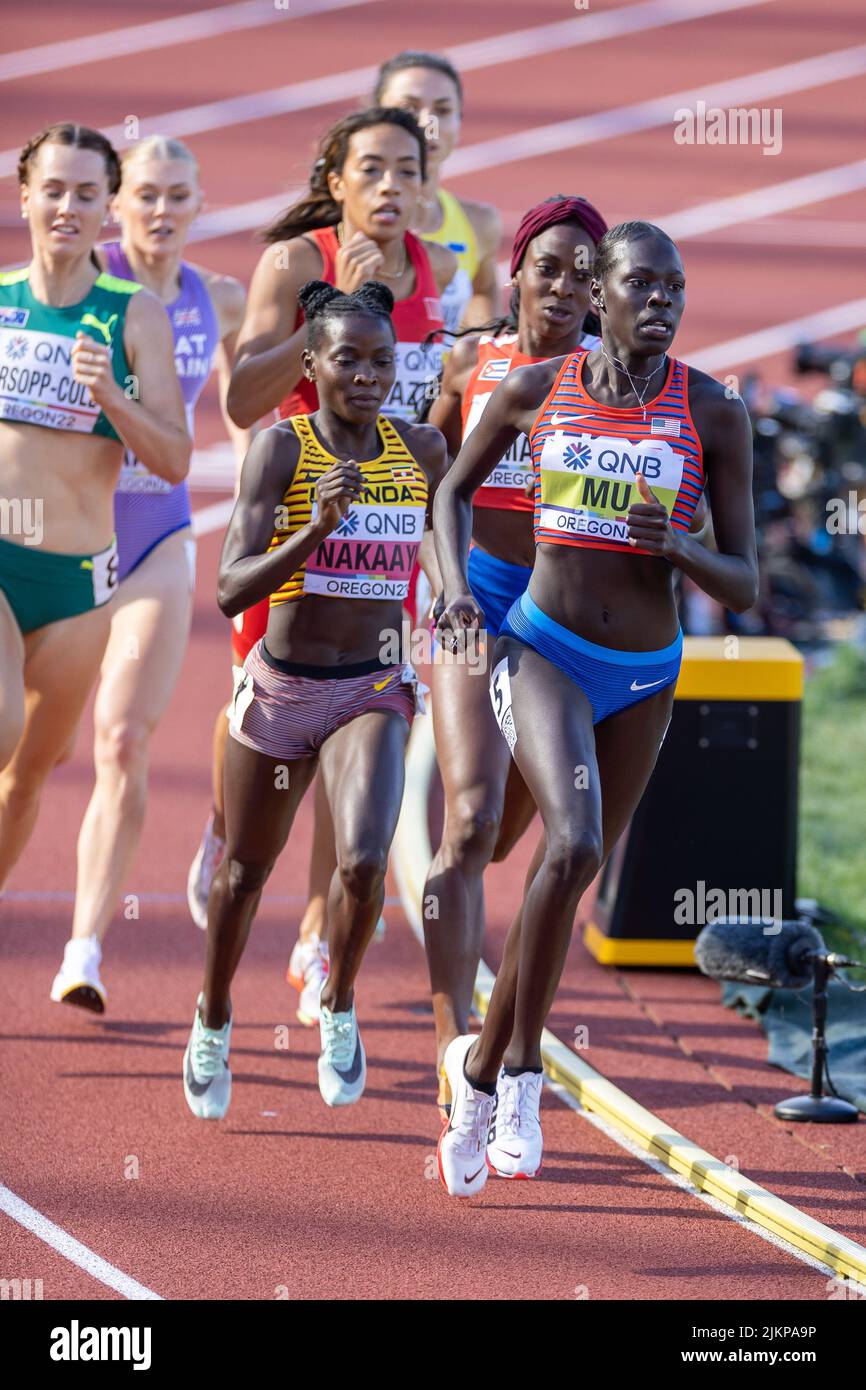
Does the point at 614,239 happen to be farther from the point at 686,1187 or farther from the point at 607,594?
the point at 686,1187

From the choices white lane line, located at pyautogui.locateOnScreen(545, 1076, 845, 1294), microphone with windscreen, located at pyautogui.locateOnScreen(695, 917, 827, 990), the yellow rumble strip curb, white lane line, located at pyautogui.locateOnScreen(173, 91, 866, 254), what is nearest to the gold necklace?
microphone with windscreen, located at pyautogui.locateOnScreen(695, 917, 827, 990)

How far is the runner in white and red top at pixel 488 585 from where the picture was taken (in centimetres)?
564

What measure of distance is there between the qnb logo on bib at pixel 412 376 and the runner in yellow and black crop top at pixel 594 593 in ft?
4.20

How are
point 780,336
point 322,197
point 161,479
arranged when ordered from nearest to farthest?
1. point 322,197
2. point 161,479
3. point 780,336

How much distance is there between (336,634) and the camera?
18.1ft

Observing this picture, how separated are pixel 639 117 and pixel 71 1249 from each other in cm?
2106

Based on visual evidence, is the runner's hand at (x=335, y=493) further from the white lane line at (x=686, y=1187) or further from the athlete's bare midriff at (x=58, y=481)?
the white lane line at (x=686, y=1187)

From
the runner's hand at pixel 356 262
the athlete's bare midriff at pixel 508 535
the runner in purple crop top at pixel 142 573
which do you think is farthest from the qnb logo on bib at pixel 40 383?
the athlete's bare midriff at pixel 508 535

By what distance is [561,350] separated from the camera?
582cm

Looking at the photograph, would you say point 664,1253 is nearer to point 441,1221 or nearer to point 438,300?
point 441,1221

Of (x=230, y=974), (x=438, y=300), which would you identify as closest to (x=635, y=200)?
(x=438, y=300)

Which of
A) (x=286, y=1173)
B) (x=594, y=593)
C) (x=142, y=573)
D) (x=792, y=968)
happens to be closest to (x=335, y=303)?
(x=594, y=593)

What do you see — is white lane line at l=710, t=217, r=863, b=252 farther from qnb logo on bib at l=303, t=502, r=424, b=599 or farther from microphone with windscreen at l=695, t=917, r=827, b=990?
qnb logo on bib at l=303, t=502, r=424, b=599
